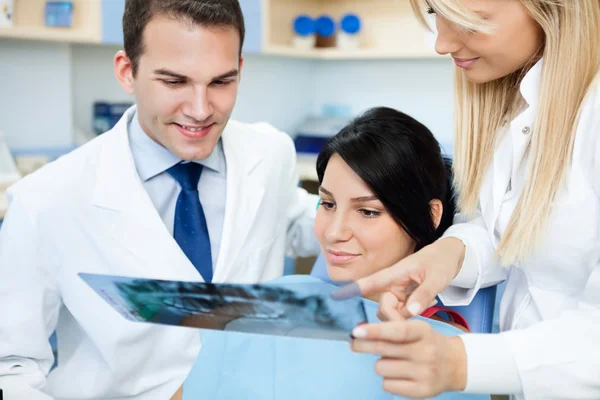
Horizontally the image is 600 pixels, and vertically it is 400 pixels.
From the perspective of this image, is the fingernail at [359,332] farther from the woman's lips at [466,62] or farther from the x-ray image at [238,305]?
the woman's lips at [466,62]

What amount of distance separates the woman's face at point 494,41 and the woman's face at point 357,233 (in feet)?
1.12

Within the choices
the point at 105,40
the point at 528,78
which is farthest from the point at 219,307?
the point at 105,40

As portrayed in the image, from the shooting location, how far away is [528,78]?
1.06 m

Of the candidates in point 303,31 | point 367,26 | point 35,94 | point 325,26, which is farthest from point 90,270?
point 367,26

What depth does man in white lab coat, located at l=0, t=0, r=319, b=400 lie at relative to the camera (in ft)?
4.34

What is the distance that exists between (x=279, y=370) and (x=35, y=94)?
6.12 ft

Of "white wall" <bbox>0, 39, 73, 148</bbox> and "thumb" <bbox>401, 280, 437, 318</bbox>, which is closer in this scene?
"thumb" <bbox>401, 280, 437, 318</bbox>

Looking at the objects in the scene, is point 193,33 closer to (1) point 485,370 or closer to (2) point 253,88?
(1) point 485,370

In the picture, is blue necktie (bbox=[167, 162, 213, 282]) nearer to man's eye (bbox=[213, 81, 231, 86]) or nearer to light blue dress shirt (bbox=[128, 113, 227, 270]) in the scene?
light blue dress shirt (bbox=[128, 113, 227, 270])

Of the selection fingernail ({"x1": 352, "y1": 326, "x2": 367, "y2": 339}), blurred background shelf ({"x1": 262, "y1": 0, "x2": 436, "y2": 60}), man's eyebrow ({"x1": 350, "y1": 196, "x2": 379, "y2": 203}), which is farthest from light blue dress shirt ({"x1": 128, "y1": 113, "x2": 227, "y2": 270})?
blurred background shelf ({"x1": 262, "y1": 0, "x2": 436, "y2": 60})

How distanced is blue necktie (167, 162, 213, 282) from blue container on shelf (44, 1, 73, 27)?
1350 millimetres

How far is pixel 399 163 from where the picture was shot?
4.31 feet

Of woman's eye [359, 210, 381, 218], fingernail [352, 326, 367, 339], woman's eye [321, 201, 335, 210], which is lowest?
woman's eye [321, 201, 335, 210]

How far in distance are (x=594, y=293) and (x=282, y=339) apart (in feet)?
2.00
